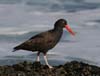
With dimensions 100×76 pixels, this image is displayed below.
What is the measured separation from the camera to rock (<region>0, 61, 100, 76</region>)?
76.8ft

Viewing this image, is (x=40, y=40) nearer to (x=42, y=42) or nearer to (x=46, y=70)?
(x=42, y=42)

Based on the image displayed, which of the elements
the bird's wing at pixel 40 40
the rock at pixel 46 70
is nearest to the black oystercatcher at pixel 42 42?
the bird's wing at pixel 40 40

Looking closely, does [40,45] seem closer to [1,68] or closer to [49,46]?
[49,46]

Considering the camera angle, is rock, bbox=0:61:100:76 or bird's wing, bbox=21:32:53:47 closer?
rock, bbox=0:61:100:76

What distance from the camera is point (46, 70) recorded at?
78.6 ft

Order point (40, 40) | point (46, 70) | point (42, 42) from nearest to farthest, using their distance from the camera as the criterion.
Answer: point (46, 70) → point (40, 40) → point (42, 42)

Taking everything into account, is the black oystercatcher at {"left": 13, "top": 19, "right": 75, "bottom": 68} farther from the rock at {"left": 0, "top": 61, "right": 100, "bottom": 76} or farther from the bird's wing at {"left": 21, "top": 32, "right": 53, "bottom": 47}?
the rock at {"left": 0, "top": 61, "right": 100, "bottom": 76}

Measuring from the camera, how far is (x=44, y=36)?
26.2 m

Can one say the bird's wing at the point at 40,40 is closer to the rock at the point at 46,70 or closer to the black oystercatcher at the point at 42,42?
the black oystercatcher at the point at 42,42

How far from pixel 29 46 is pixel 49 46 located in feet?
2.70

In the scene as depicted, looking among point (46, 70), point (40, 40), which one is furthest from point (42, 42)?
point (46, 70)

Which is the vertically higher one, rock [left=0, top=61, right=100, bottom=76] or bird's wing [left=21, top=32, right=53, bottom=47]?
Answer: bird's wing [left=21, top=32, right=53, bottom=47]

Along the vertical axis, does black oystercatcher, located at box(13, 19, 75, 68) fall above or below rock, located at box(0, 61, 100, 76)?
above

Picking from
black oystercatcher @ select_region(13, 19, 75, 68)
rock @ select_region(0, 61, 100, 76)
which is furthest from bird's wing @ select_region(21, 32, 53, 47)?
rock @ select_region(0, 61, 100, 76)
